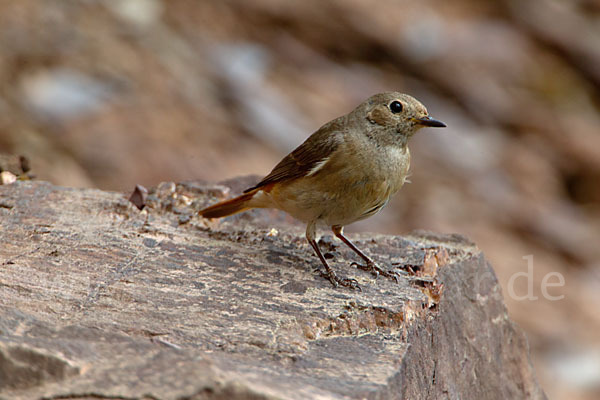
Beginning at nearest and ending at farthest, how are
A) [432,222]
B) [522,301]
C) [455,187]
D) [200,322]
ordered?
[200,322] < [522,301] < [432,222] < [455,187]

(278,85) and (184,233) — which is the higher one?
(278,85)

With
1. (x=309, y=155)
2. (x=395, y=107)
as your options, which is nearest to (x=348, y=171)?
(x=309, y=155)

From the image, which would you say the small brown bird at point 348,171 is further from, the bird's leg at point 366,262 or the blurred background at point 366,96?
the blurred background at point 366,96

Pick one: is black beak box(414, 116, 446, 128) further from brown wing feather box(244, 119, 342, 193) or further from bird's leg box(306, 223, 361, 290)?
bird's leg box(306, 223, 361, 290)

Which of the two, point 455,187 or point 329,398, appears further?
point 455,187

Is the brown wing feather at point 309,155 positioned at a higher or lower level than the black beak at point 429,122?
lower

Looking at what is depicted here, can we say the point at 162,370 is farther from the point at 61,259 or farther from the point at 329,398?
the point at 61,259

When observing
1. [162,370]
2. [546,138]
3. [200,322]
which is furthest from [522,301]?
[162,370]

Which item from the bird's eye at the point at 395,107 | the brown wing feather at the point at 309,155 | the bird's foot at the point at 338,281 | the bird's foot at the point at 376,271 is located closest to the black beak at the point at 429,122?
the bird's eye at the point at 395,107
